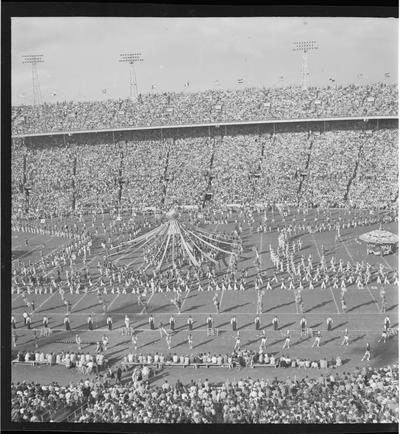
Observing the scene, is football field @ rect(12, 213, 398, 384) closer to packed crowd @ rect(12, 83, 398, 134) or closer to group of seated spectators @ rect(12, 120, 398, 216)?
group of seated spectators @ rect(12, 120, 398, 216)

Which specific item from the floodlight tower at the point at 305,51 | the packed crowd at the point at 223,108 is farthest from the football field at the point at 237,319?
the packed crowd at the point at 223,108

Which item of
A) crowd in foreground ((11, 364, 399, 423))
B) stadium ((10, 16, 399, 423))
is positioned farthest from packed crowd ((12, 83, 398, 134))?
crowd in foreground ((11, 364, 399, 423))

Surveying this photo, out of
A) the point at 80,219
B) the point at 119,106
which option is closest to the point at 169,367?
the point at 80,219

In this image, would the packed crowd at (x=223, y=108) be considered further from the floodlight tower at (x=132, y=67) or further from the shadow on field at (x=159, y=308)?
the shadow on field at (x=159, y=308)

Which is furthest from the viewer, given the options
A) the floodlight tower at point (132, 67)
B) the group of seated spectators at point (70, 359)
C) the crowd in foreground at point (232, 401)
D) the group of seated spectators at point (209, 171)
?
the group of seated spectators at point (209, 171)

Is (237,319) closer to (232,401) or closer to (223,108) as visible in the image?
(232,401)

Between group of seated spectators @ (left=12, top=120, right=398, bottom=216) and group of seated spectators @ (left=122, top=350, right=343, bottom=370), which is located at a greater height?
Result: group of seated spectators @ (left=12, top=120, right=398, bottom=216)
